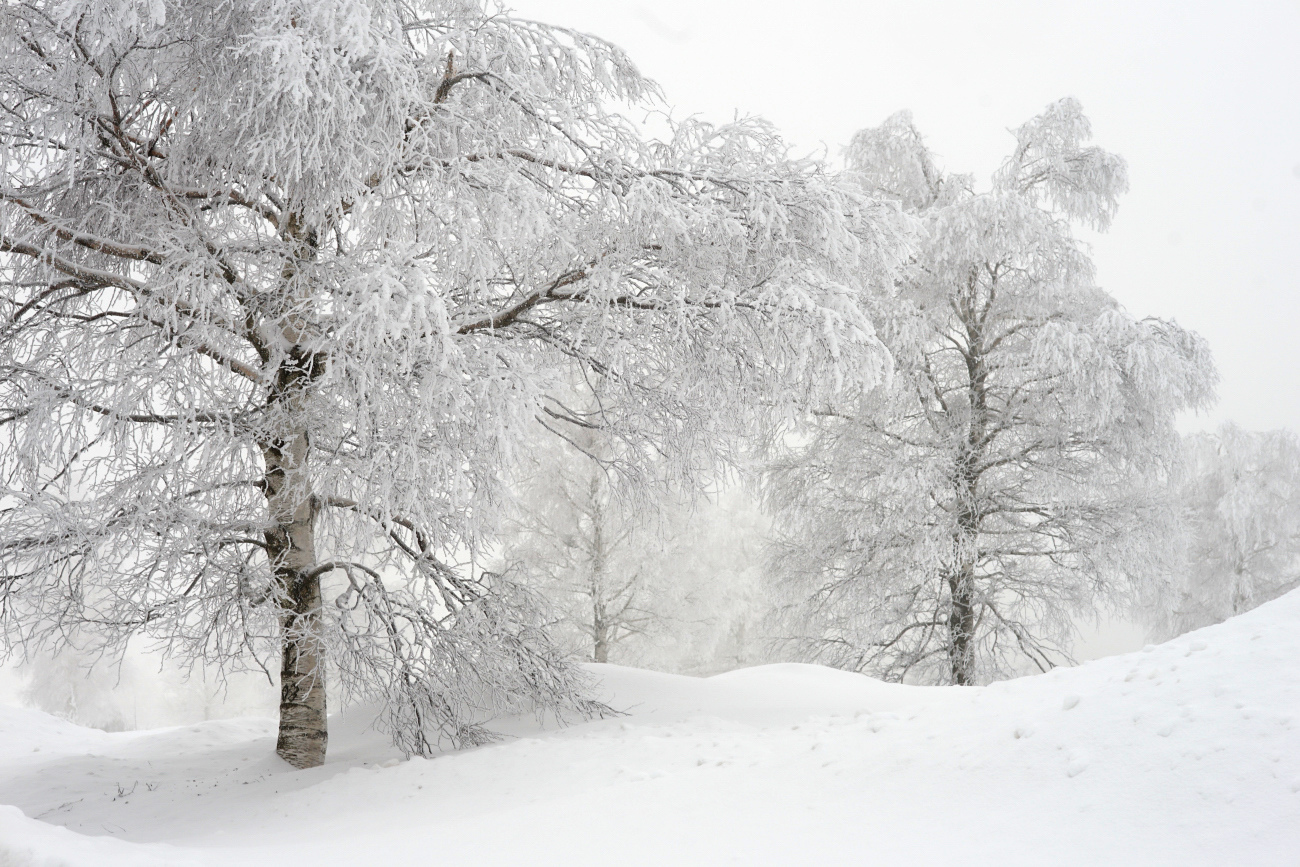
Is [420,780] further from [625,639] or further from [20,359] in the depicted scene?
[625,639]

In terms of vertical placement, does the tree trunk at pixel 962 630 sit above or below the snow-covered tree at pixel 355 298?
below

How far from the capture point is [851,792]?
10.8ft

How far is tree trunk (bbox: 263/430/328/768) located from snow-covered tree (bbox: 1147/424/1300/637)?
1534 centimetres

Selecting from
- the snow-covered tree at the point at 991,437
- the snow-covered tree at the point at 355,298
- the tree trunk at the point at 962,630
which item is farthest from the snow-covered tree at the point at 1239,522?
the snow-covered tree at the point at 355,298

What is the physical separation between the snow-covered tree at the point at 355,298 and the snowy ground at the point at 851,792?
102 centimetres

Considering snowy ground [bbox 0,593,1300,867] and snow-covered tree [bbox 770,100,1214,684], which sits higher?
snow-covered tree [bbox 770,100,1214,684]

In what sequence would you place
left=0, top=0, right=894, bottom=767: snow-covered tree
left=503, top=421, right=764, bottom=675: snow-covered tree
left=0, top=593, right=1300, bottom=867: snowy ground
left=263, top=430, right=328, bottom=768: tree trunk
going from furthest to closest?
left=503, top=421, right=764, bottom=675: snow-covered tree
left=263, top=430, right=328, bottom=768: tree trunk
left=0, top=0, right=894, bottom=767: snow-covered tree
left=0, top=593, right=1300, bottom=867: snowy ground

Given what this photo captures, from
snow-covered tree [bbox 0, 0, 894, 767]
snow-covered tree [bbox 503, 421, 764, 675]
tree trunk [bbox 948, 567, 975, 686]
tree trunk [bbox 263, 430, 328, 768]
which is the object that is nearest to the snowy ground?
tree trunk [bbox 263, 430, 328, 768]

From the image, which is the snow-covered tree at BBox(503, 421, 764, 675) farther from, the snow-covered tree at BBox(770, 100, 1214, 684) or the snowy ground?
the snowy ground

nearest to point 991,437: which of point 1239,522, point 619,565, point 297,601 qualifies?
point 619,565

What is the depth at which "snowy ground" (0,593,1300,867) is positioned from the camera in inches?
104

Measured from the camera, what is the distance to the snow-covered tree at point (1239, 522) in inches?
623

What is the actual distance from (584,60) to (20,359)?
432 cm

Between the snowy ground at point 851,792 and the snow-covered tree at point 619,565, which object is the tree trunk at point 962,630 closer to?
the snow-covered tree at point 619,565
